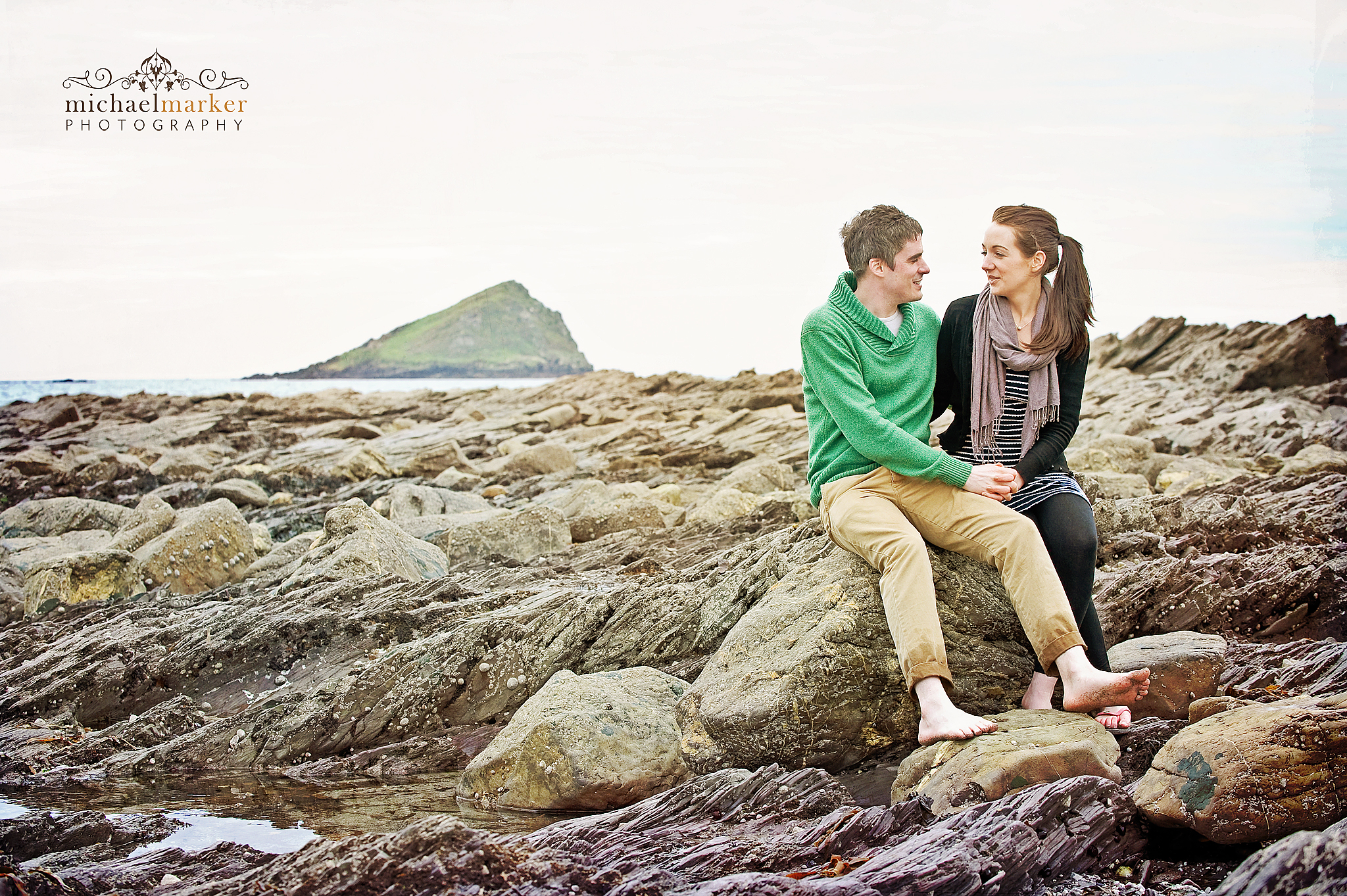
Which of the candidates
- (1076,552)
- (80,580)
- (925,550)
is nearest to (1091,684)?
(1076,552)

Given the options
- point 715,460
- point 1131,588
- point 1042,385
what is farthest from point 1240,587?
point 715,460

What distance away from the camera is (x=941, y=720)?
4844 millimetres

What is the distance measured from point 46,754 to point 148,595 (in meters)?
4.18

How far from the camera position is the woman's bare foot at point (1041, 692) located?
531 cm

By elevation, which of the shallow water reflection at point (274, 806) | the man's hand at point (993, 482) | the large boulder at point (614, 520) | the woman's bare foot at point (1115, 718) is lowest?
the shallow water reflection at point (274, 806)

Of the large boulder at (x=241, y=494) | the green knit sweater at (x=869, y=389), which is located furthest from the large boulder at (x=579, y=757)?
the large boulder at (x=241, y=494)

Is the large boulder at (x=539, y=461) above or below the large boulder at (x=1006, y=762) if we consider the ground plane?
above

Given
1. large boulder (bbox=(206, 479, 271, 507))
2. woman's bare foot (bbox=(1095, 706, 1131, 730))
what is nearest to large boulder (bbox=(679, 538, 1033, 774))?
woman's bare foot (bbox=(1095, 706, 1131, 730))

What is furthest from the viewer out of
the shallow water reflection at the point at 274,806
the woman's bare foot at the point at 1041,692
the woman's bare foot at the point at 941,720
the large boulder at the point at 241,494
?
the large boulder at the point at 241,494

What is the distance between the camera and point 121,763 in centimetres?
669

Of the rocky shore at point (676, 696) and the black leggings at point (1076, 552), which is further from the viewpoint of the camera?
the black leggings at point (1076, 552)

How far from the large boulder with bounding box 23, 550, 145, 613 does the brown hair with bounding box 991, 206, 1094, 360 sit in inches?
401

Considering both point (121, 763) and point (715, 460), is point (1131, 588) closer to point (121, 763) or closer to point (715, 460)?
point (121, 763)

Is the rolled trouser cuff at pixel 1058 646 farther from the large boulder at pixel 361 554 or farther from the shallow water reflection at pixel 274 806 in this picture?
the large boulder at pixel 361 554
